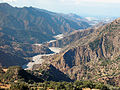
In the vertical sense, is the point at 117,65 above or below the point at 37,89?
above

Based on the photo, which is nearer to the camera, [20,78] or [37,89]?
[37,89]

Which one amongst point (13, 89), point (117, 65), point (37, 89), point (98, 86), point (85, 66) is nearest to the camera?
point (13, 89)

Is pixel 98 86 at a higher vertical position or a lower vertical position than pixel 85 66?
lower

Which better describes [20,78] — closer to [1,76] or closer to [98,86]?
[1,76]

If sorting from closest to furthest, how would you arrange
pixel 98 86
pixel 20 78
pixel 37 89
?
pixel 37 89
pixel 98 86
pixel 20 78

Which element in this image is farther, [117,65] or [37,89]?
[117,65]

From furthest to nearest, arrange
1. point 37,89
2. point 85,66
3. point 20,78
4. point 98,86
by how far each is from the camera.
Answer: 1. point 85,66
2. point 20,78
3. point 98,86
4. point 37,89

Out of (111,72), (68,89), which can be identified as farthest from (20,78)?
(111,72)

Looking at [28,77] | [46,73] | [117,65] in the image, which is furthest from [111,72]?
[28,77]

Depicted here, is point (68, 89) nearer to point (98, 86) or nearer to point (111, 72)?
point (98, 86)
